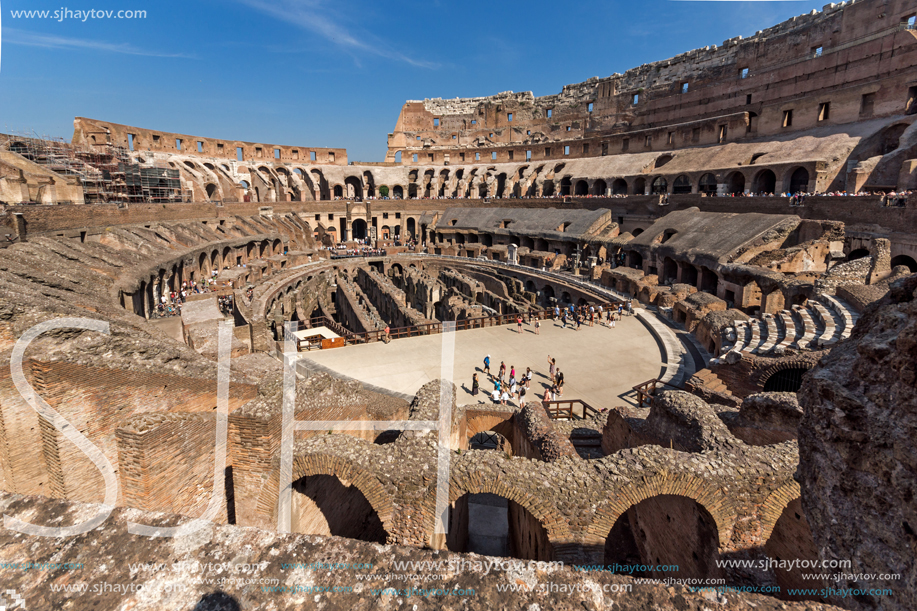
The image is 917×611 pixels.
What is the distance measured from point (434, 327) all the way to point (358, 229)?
3347 centimetres

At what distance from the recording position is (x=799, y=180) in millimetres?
27516

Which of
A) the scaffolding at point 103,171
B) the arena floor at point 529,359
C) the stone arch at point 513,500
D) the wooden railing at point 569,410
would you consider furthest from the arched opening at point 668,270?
the scaffolding at point 103,171

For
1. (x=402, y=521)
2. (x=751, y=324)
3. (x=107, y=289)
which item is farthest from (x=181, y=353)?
(x=751, y=324)

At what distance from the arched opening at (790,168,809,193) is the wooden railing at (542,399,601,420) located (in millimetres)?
25065

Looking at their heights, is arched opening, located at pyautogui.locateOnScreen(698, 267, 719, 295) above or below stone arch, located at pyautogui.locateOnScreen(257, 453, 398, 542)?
above

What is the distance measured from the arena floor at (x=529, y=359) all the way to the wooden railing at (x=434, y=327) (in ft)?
1.66

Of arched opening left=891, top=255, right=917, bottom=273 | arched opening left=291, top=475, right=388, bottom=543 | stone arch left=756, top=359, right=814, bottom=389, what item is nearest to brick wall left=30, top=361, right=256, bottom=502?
arched opening left=291, top=475, right=388, bottom=543

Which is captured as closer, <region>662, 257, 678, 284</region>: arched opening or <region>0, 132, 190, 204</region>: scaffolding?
<region>662, 257, 678, 284</region>: arched opening

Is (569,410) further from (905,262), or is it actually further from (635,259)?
(635,259)

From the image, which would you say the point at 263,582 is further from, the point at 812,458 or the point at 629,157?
the point at 629,157

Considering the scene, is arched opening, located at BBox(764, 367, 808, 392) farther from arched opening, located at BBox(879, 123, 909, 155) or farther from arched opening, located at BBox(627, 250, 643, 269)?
arched opening, located at BBox(879, 123, 909, 155)

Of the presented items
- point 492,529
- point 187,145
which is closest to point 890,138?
point 492,529

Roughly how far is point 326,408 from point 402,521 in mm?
2283

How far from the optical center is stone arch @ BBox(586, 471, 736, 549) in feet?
17.0
